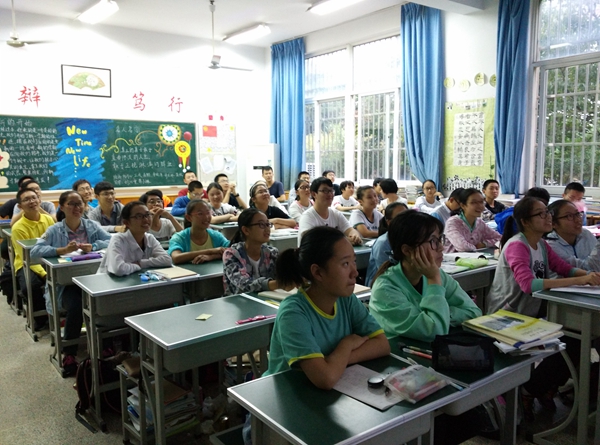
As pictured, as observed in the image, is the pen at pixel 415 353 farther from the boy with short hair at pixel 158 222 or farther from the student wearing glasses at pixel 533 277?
the boy with short hair at pixel 158 222

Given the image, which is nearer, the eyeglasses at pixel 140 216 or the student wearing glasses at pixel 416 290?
the student wearing glasses at pixel 416 290

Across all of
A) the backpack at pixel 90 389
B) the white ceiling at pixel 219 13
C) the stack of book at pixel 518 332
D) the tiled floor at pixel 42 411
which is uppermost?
the white ceiling at pixel 219 13

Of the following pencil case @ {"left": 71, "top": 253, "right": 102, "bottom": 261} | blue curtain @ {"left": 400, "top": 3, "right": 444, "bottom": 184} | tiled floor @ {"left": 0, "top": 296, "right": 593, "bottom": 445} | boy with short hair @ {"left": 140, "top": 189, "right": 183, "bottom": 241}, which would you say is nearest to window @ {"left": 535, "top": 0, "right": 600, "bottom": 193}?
blue curtain @ {"left": 400, "top": 3, "right": 444, "bottom": 184}

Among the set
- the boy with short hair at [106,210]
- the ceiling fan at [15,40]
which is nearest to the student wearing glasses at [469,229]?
the boy with short hair at [106,210]

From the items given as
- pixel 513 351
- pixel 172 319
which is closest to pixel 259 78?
pixel 172 319

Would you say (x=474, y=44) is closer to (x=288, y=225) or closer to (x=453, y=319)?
(x=288, y=225)

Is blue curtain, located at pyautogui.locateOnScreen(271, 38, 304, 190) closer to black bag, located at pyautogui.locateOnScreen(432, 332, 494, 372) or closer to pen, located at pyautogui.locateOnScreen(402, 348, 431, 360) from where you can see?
pen, located at pyautogui.locateOnScreen(402, 348, 431, 360)

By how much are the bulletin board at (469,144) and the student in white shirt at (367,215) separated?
2.44 metres

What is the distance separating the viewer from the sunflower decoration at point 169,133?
820cm

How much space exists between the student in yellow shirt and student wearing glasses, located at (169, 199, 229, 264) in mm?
1389

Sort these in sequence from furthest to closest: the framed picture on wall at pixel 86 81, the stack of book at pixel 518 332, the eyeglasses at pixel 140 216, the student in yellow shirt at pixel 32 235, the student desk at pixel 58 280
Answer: the framed picture on wall at pixel 86 81, the student in yellow shirt at pixel 32 235, the student desk at pixel 58 280, the eyeglasses at pixel 140 216, the stack of book at pixel 518 332

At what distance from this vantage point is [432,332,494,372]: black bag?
4.89 ft

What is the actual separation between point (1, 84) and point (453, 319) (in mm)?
7222

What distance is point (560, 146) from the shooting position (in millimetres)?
5898
